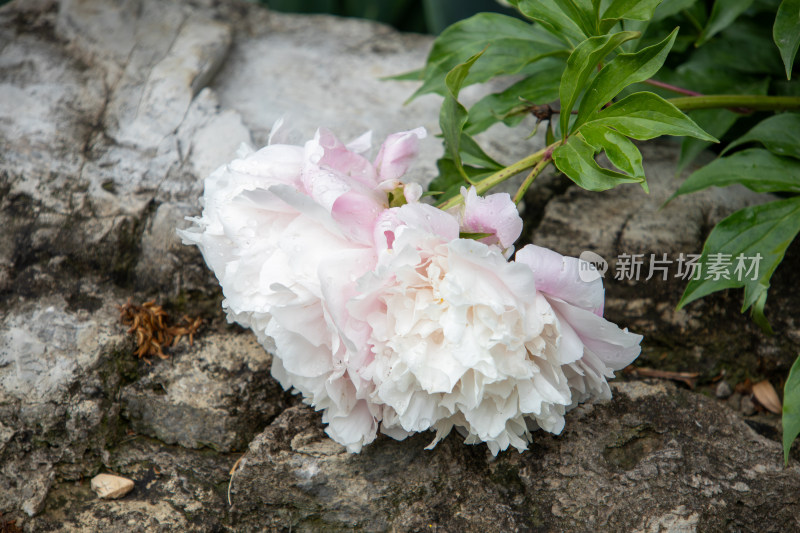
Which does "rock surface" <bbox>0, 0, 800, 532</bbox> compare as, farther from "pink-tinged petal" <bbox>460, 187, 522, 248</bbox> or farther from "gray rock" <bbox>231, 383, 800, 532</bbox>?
"pink-tinged petal" <bbox>460, 187, 522, 248</bbox>

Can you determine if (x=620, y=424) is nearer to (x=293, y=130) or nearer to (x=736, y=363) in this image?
(x=736, y=363)

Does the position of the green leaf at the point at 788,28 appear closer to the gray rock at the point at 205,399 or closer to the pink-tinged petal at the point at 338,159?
the pink-tinged petal at the point at 338,159

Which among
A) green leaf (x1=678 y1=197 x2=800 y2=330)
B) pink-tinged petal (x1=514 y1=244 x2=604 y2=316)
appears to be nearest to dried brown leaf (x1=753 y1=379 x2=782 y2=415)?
green leaf (x1=678 y1=197 x2=800 y2=330)

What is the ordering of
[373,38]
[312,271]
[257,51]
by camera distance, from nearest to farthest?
1. [312,271]
2. [257,51]
3. [373,38]

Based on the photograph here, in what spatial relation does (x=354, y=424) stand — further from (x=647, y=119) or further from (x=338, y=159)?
(x=647, y=119)

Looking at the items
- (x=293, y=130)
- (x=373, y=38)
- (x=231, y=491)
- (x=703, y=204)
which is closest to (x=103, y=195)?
(x=293, y=130)

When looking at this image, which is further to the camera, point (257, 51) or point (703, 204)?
point (257, 51)
